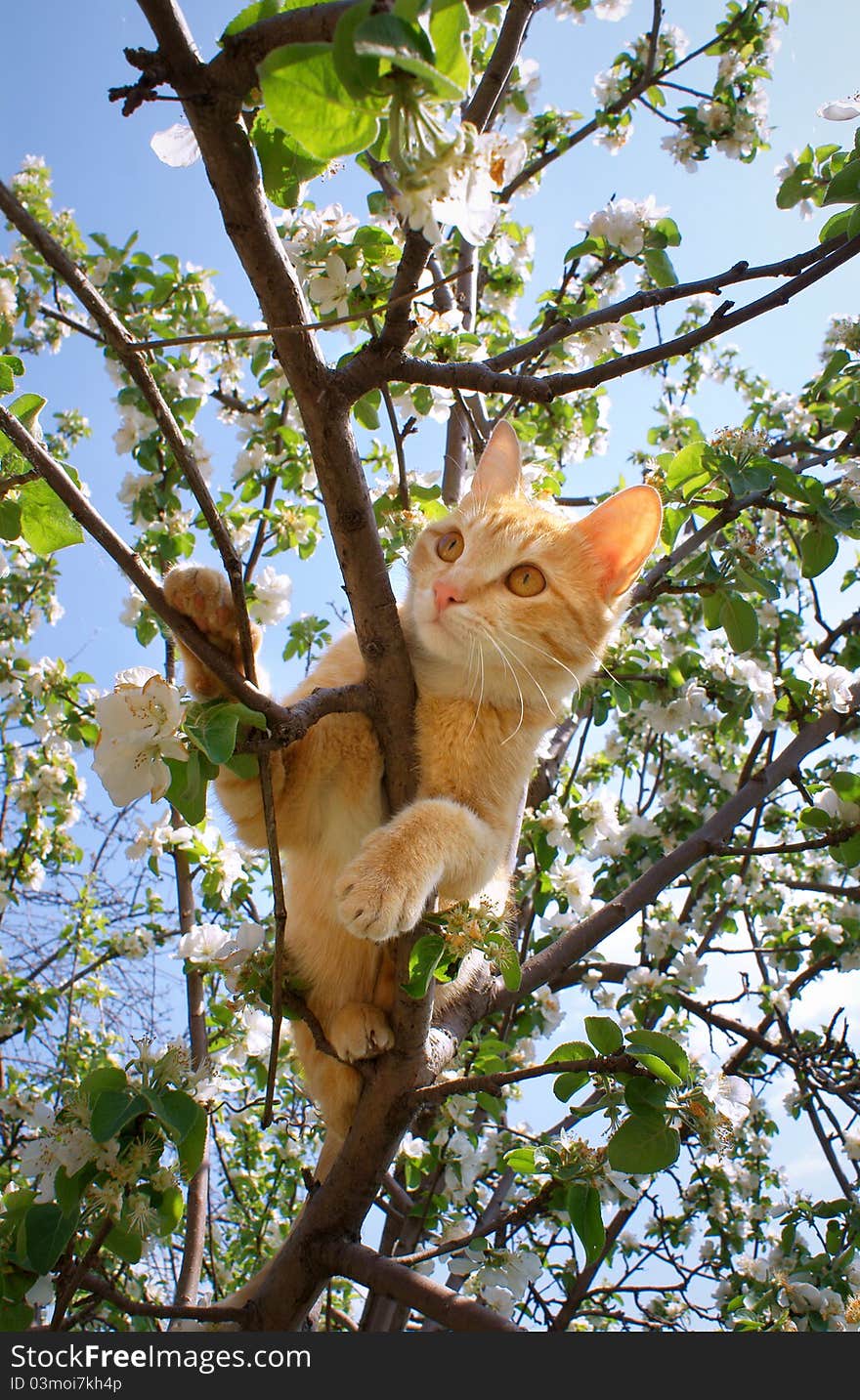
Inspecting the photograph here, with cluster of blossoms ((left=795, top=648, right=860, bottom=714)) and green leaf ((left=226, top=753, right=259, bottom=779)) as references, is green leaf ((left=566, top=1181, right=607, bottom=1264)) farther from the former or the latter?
cluster of blossoms ((left=795, top=648, right=860, bottom=714))

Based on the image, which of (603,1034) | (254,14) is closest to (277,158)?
(254,14)

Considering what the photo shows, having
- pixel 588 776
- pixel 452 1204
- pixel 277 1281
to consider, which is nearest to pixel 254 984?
pixel 277 1281

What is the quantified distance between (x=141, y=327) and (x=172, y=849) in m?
1.94

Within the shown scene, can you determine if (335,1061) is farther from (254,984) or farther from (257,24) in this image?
(257,24)

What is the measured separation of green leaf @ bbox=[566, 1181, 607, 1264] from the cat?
0.50 meters

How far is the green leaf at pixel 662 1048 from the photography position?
1.58 meters

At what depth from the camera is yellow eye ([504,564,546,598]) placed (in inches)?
88.7

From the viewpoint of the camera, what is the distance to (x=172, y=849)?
3.03 m

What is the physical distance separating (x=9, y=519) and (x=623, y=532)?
4.54ft

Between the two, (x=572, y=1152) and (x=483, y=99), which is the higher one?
(x=483, y=99)

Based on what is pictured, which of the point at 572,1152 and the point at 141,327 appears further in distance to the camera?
the point at 141,327

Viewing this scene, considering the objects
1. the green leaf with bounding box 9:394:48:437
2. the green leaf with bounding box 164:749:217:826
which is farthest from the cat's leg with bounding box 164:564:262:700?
the green leaf with bounding box 9:394:48:437

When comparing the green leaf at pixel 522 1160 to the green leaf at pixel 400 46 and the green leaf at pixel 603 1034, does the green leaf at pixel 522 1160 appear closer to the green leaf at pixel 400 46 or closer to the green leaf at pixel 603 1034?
the green leaf at pixel 603 1034

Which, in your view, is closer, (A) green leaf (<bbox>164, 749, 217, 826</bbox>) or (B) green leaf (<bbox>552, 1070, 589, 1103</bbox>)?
(A) green leaf (<bbox>164, 749, 217, 826</bbox>)
